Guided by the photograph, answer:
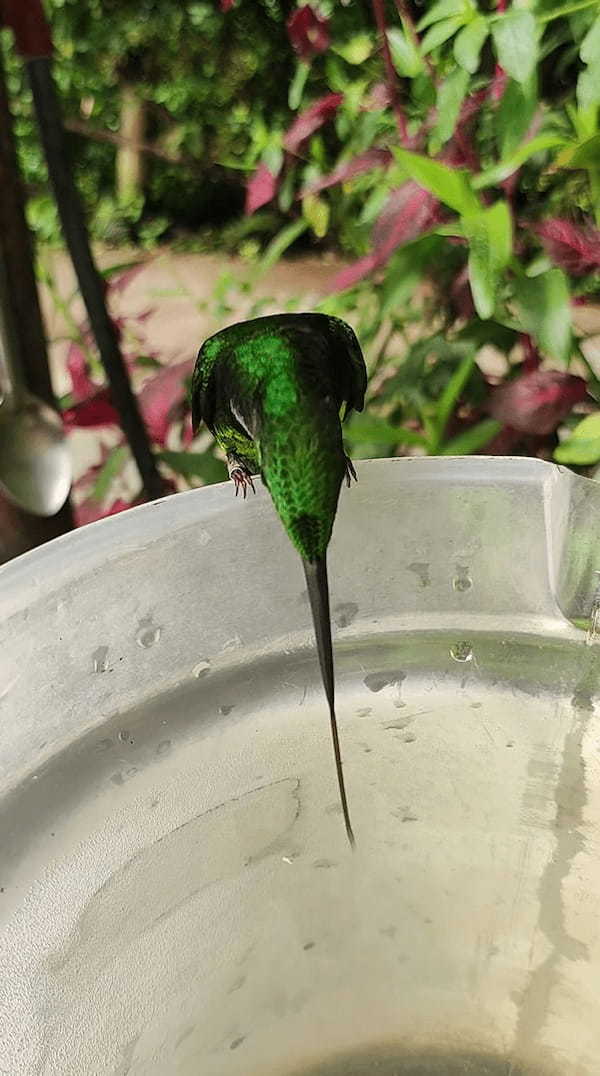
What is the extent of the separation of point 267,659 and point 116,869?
8 centimetres

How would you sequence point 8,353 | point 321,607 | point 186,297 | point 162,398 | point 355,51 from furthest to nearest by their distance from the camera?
point 186,297 < point 355,51 < point 162,398 < point 8,353 < point 321,607

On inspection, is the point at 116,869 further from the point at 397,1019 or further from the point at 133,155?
the point at 133,155

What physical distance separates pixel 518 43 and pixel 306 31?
0.72 feet

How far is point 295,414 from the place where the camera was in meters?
0.28

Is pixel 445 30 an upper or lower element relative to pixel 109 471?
upper

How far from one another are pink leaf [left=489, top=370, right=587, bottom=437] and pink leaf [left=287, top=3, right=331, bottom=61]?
27cm

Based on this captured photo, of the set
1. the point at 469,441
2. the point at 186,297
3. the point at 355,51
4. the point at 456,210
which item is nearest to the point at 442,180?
the point at 456,210

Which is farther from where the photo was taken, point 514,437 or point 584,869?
point 514,437

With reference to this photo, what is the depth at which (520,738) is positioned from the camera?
34 cm

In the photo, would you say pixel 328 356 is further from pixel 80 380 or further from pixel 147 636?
pixel 80 380

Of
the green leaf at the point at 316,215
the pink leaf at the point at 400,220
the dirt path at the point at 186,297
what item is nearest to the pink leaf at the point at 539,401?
the pink leaf at the point at 400,220

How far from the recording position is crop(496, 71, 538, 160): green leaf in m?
0.50

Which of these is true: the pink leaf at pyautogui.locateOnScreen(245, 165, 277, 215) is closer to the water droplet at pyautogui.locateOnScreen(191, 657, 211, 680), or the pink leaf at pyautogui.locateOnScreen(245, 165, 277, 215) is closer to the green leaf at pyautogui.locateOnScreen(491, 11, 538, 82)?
the green leaf at pyautogui.locateOnScreen(491, 11, 538, 82)

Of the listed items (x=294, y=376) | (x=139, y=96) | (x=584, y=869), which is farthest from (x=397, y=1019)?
(x=139, y=96)
